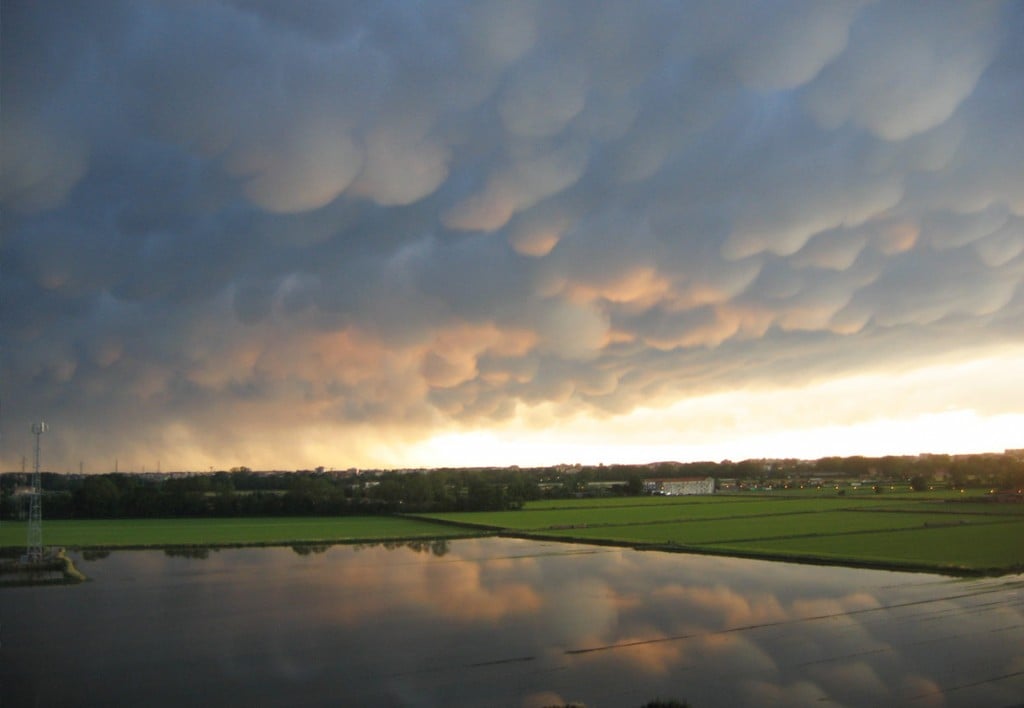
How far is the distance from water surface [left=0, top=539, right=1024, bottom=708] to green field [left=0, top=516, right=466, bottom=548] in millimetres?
19275

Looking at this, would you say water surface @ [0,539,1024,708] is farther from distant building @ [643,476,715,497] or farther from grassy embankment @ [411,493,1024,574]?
distant building @ [643,476,715,497]

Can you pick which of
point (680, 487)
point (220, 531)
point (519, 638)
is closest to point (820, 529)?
point (519, 638)

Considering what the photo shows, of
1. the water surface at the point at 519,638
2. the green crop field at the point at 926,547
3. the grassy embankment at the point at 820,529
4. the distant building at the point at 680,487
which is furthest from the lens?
the distant building at the point at 680,487

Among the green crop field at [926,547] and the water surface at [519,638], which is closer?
the water surface at [519,638]

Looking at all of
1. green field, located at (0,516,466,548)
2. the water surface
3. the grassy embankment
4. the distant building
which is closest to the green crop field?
the grassy embankment

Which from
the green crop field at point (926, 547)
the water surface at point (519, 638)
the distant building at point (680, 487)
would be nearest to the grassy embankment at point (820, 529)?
the green crop field at point (926, 547)

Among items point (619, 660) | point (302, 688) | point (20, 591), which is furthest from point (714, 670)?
point (20, 591)

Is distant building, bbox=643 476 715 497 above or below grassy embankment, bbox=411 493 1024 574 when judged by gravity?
below

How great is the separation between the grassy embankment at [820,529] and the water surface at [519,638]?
5127 mm

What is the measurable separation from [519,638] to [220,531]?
51.2 meters

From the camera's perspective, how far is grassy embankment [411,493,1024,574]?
41.6 meters

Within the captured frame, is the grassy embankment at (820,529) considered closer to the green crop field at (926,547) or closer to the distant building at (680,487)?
the green crop field at (926,547)

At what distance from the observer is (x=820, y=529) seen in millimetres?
58594

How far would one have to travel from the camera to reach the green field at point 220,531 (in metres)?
Answer: 58.0
